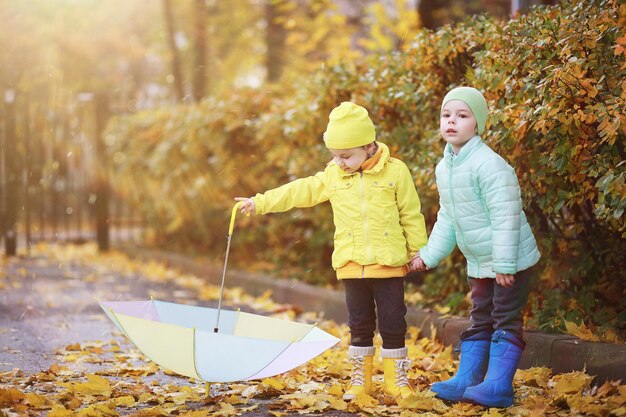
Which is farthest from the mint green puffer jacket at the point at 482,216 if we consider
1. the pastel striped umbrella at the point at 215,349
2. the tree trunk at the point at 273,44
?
the tree trunk at the point at 273,44

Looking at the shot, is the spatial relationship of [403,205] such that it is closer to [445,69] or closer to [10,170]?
[445,69]

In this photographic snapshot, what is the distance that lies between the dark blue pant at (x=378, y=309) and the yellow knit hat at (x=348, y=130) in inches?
27.5

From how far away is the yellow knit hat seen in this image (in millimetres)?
→ 4465

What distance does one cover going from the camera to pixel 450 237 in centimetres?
443

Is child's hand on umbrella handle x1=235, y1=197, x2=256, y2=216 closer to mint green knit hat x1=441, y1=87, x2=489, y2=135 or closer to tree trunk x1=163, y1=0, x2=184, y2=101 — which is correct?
mint green knit hat x1=441, y1=87, x2=489, y2=135

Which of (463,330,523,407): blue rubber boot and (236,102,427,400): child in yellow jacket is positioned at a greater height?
(236,102,427,400): child in yellow jacket

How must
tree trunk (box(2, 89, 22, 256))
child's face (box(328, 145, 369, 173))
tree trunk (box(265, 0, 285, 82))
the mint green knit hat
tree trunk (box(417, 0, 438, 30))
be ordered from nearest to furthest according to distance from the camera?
the mint green knit hat < child's face (box(328, 145, 369, 173)) < tree trunk (box(417, 0, 438, 30)) < tree trunk (box(2, 89, 22, 256)) < tree trunk (box(265, 0, 285, 82))

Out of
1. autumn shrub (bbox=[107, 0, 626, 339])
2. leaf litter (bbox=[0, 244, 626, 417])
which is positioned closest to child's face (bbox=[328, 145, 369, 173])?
autumn shrub (bbox=[107, 0, 626, 339])

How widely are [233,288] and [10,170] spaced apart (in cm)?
519

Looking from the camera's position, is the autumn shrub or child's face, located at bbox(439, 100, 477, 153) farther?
the autumn shrub

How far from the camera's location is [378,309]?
4.63 m

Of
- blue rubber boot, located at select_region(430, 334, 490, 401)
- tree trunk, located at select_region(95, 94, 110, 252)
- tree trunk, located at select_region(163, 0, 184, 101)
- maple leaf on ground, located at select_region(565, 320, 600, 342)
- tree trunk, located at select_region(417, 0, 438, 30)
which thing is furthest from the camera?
tree trunk, located at select_region(163, 0, 184, 101)

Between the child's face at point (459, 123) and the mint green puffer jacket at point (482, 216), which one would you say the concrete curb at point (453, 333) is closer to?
the mint green puffer jacket at point (482, 216)

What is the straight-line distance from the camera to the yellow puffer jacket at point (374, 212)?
4.48 metres
